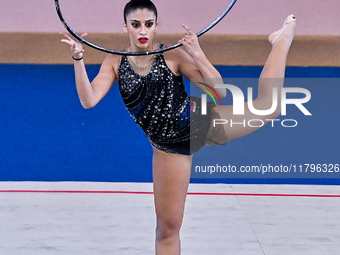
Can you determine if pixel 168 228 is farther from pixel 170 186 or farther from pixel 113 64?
pixel 113 64

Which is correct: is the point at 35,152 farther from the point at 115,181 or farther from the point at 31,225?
the point at 31,225

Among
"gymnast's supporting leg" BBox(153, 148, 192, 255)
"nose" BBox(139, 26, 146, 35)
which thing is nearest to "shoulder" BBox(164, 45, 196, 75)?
"nose" BBox(139, 26, 146, 35)

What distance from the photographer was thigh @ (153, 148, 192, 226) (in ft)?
3.97

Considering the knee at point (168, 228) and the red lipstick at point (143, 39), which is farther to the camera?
the knee at point (168, 228)

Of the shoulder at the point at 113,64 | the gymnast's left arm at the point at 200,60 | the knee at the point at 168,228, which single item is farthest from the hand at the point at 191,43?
the knee at the point at 168,228

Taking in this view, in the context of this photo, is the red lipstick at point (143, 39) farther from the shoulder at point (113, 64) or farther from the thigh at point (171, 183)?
A: the thigh at point (171, 183)

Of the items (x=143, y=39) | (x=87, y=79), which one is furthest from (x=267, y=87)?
(x=87, y=79)

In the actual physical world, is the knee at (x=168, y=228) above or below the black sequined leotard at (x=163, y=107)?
below

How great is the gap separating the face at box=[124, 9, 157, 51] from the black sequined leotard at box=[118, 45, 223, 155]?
0.24 ft

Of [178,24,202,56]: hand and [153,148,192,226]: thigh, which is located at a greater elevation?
[178,24,202,56]: hand

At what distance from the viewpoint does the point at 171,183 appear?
3.97 feet

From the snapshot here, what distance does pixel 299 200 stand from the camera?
211 cm

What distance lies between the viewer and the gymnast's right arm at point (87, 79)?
1086 mm

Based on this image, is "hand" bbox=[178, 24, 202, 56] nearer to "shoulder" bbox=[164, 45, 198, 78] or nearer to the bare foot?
"shoulder" bbox=[164, 45, 198, 78]
